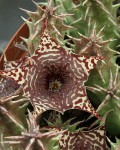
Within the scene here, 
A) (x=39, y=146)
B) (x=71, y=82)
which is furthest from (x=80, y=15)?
(x=39, y=146)

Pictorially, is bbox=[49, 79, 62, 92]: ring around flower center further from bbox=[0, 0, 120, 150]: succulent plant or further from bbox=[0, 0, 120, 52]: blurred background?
bbox=[0, 0, 120, 52]: blurred background

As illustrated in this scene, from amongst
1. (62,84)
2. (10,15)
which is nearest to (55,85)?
(62,84)

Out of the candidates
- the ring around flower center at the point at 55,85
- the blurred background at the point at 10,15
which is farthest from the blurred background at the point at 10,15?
the ring around flower center at the point at 55,85

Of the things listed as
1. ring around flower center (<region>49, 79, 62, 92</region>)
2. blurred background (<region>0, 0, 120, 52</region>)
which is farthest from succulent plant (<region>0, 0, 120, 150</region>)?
blurred background (<region>0, 0, 120, 52</region>)

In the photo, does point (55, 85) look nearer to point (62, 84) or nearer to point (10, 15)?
point (62, 84)

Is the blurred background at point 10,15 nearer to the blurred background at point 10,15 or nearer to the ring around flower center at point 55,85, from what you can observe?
the blurred background at point 10,15

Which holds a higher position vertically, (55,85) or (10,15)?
(10,15)
